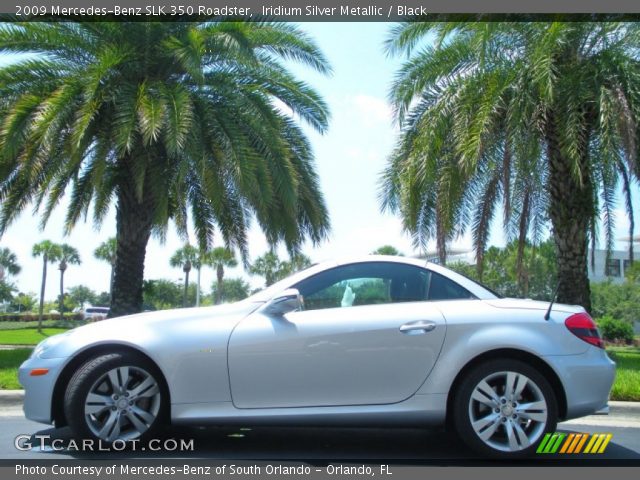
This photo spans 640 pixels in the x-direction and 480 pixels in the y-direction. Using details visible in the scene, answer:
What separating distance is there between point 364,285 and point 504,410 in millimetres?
1418

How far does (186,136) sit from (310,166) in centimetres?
332

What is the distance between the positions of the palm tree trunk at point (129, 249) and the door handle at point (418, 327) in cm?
958

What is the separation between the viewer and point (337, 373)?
502 cm

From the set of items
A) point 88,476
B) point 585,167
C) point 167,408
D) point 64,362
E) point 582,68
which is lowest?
point 88,476

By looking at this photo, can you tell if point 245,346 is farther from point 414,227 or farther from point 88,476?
point 414,227

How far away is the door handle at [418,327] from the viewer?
16.7ft

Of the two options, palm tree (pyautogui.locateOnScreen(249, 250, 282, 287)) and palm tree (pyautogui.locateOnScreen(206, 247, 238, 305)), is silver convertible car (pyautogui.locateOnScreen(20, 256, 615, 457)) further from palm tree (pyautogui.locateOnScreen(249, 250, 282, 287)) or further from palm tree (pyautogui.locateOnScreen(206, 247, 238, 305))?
palm tree (pyautogui.locateOnScreen(249, 250, 282, 287))

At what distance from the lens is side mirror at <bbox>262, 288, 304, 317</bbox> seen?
512 cm

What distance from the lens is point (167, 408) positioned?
508 cm

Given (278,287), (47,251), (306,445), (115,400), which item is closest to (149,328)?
(115,400)

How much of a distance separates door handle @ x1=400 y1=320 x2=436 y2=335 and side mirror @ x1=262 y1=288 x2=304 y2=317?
2.68 ft

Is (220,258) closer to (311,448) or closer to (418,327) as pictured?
(311,448)

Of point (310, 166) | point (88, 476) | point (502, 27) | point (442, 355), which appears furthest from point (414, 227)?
point (88, 476)

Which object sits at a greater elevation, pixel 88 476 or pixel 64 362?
pixel 64 362
